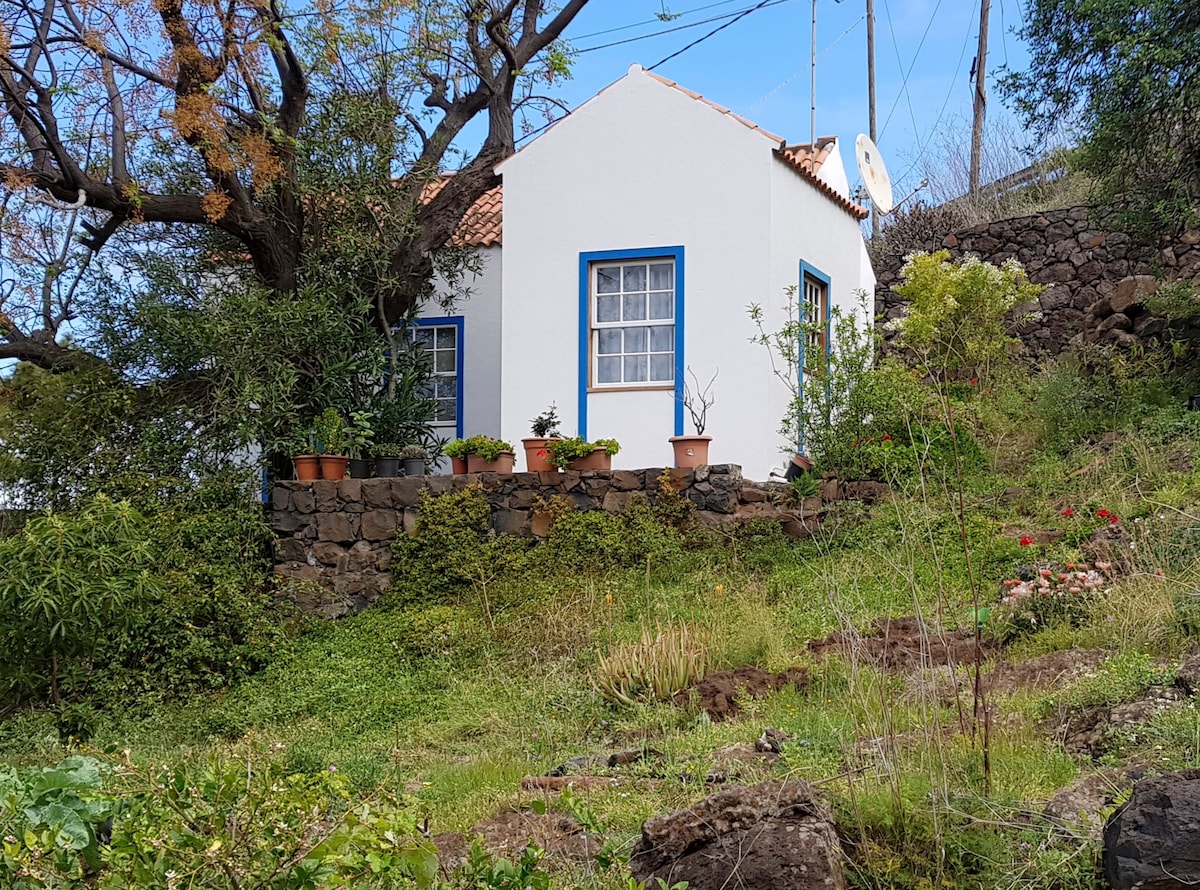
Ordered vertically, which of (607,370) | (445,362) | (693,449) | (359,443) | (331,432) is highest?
(445,362)

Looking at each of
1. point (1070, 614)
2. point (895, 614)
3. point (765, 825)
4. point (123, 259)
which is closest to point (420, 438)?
point (123, 259)

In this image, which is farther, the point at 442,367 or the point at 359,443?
the point at 442,367

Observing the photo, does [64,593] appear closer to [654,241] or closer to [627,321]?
[627,321]

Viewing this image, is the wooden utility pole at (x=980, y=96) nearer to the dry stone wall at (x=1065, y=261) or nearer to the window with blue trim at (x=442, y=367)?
the dry stone wall at (x=1065, y=261)

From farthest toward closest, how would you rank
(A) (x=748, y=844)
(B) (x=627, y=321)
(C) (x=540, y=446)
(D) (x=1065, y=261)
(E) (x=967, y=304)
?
1. (D) (x=1065, y=261)
2. (E) (x=967, y=304)
3. (B) (x=627, y=321)
4. (C) (x=540, y=446)
5. (A) (x=748, y=844)

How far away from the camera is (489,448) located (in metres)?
10.8

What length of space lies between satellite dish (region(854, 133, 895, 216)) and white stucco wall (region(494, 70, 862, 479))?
264 cm

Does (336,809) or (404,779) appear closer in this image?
(336,809)

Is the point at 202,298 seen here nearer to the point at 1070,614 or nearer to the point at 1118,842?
the point at 1070,614

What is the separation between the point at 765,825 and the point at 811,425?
7.43 meters

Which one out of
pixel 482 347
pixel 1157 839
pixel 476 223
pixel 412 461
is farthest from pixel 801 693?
pixel 476 223

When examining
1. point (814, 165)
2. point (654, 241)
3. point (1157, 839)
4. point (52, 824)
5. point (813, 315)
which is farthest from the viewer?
point (814, 165)

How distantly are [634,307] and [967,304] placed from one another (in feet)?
16.2

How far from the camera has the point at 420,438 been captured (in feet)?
40.8
